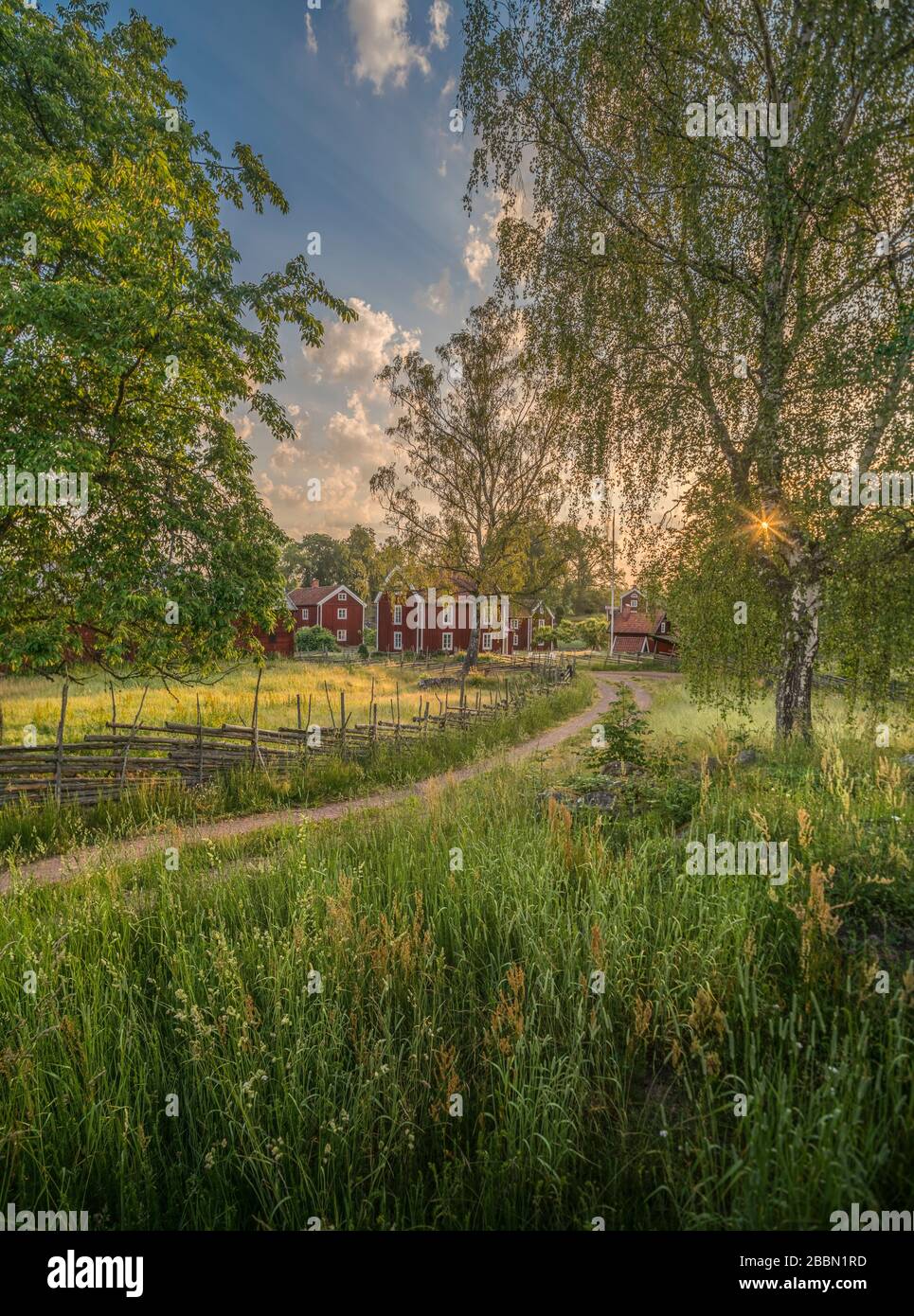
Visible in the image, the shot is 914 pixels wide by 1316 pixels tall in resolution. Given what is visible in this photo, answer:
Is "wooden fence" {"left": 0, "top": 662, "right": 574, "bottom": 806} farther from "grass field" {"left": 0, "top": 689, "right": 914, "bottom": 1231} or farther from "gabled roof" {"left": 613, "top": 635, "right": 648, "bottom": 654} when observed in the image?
"gabled roof" {"left": 613, "top": 635, "right": 648, "bottom": 654}

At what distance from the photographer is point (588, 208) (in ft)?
26.4

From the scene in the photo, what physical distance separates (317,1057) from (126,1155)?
0.83 m

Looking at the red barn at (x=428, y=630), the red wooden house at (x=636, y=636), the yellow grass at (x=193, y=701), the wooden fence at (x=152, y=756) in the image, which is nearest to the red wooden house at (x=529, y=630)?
the red barn at (x=428, y=630)

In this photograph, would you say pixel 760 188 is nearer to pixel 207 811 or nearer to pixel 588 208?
pixel 588 208

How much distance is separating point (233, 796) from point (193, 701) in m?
13.2

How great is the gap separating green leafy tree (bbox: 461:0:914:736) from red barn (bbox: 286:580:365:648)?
1712 inches

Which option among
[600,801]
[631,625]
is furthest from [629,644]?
[600,801]

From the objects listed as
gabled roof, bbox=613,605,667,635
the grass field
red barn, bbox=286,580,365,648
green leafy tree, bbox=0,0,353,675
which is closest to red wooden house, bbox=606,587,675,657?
gabled roof, bbox=613,605,667,635

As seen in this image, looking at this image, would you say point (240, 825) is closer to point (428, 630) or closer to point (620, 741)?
point (620, 741)

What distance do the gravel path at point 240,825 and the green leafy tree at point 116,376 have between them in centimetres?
265

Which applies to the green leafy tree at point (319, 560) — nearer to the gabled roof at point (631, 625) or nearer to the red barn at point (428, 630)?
the red barn at point (428, 630)

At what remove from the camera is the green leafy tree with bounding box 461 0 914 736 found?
5.57 meters

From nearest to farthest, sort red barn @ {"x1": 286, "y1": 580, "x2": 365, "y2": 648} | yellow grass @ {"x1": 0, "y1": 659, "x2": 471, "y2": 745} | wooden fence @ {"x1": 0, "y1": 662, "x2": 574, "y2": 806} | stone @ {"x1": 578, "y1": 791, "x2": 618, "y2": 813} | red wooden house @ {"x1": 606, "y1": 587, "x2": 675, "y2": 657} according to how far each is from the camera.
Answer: stone @ {"x1": 578, "y1": 791, "x2": 618, "y2": 813}, wooden fence @ {"x1": 0, "y1": 662, "x2": 574, "y2": 806}, yellow grass @ {"x1": 0, "y1": 659, "x2": 471, "y2": 745}, red barn @ {"x1": 286, "y1": 580, "x2": 365, "y2": 648}, red wooden house @ {"x1": 606, "y1": 587, "x2": 675, "y2": 657}
